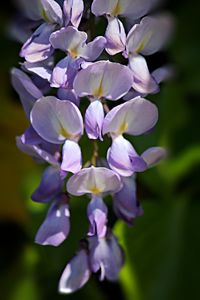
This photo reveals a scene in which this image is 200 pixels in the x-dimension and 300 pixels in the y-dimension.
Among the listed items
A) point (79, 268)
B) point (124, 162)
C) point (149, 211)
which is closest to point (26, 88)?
point (124, 162)

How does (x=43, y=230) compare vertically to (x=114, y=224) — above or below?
above

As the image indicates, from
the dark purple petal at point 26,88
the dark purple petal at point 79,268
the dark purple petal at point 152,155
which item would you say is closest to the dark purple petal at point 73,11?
the dark purple petal at point 26,88

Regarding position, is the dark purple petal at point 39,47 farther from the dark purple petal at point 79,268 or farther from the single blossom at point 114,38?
the dark purple petal at point 79,268

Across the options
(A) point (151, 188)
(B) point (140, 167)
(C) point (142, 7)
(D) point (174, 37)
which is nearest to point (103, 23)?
(C) point (142, 7)

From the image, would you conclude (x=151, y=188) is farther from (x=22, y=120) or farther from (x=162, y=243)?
(x=22, y=120)

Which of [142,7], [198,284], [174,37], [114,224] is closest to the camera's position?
[142,7]

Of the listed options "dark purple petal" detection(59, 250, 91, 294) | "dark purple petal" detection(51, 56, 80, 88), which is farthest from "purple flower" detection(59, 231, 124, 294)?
"dark purple petal" detection(51, 56, 80, 88)

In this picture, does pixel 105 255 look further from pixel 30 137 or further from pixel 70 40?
pixel 70 40
